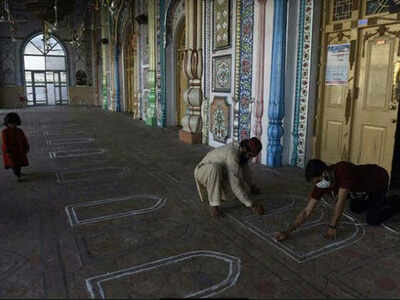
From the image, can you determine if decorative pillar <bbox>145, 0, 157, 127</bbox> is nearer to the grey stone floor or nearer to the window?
the grey stone floor

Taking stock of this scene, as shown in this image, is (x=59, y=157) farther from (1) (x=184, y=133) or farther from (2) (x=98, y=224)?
(2) (x=98, y=224)

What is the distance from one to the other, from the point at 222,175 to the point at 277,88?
1950mm

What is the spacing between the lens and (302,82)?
14.2 feet

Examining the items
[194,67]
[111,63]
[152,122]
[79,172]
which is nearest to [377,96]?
[194,67]

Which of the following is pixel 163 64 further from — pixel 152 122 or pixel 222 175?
pixel 222 175

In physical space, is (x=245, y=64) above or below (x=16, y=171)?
above

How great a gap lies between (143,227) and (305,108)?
267cm

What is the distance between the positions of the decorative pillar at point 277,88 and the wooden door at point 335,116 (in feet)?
1.64

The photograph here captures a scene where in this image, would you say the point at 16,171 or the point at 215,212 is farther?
the point at 16,171

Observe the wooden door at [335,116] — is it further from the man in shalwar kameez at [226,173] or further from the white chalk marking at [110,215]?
the white chalk marking at [110,215]

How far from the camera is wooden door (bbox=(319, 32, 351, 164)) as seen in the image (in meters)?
3.95

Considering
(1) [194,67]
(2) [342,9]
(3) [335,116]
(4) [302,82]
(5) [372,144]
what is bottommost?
(5) [372,144]

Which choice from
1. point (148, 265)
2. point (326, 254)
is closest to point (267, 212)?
point (326, 254)

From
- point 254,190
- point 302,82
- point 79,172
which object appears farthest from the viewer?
point 302,82
